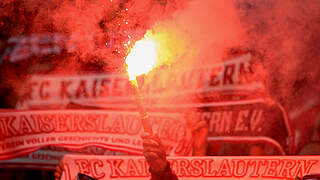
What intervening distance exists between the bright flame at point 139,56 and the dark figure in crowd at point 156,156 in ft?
1.57

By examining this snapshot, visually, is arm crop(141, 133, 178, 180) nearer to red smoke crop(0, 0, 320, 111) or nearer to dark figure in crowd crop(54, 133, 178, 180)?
dark figure in crowd crop(54, 133, 178, 180)

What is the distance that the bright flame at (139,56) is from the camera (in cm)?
229

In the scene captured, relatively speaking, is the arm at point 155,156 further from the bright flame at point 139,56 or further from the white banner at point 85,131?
the white banner at point 85,131

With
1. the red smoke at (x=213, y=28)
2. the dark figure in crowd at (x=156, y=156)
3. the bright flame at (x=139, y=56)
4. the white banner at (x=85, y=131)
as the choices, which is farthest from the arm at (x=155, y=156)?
the white banner at (x=85, y=131)

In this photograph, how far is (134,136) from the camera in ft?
12.7

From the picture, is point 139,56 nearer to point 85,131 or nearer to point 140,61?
point 140,61

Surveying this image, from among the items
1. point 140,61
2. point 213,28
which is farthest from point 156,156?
point 213,28

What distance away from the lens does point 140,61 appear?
258 centimetres

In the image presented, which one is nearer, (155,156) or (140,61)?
(155,156)

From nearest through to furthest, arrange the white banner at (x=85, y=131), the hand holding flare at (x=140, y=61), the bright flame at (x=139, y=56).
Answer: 1. the hand holding flare at (x=140, y=61)
2. the bright flame at (x=139, y=56)
3. the white banner at (x=85, y=131)

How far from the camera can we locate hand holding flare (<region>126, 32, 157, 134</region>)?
6.94 feet

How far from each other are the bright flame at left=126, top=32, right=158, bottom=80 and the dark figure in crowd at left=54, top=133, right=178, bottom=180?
478 millimetres

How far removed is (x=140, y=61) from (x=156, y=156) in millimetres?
877

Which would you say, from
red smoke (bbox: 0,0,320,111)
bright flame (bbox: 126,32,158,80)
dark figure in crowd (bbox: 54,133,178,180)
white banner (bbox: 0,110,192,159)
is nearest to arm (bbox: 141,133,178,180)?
dark figure in crowd (bbox: 54,133,178,180)
